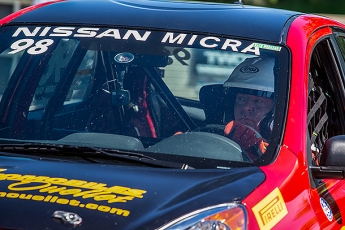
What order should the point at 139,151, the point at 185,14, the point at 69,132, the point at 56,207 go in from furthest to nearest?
1. the point at 185,14
2. the point at 69,132
3. the point at 139,151
4. the point at 56,207

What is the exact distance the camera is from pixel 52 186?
2879 millimetres

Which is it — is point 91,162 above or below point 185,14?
below

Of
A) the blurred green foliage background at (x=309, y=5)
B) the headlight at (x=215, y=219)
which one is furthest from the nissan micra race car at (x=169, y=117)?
the blurred green foliage background at (x=309, y=5)

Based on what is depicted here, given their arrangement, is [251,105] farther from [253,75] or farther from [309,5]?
[309,5]

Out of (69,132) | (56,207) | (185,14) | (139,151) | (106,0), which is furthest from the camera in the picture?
(106,0)

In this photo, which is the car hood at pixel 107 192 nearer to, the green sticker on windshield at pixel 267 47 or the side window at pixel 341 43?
the green sticker on windshield at pixel 267 47

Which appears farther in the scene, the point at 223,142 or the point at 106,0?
the point at 106,0

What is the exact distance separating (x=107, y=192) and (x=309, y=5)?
886 inches

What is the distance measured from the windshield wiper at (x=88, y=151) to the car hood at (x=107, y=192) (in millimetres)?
86

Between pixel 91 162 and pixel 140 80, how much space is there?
2.14 feet

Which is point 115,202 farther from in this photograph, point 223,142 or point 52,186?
point 223,142

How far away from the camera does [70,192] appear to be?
282 cm

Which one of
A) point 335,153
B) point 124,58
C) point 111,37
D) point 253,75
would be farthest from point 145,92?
point 335,153

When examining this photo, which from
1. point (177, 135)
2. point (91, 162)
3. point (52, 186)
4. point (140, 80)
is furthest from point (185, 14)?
point (52, 186)
